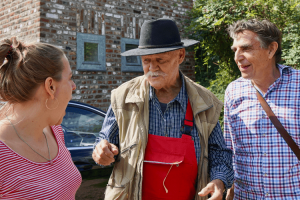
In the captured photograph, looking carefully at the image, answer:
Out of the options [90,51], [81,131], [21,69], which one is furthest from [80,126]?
[90,51]

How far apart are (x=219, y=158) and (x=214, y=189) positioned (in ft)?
1.00

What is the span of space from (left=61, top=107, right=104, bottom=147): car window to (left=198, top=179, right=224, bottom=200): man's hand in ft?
7.25

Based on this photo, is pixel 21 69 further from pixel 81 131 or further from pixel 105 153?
pixel 81 131

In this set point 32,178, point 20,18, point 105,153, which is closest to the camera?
point 32,178

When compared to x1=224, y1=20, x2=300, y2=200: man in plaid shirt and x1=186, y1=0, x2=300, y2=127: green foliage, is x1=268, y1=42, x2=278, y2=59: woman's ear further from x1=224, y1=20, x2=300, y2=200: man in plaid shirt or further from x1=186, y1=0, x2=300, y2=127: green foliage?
x1=186, y1=0, x2=300, y2=127: green foliage

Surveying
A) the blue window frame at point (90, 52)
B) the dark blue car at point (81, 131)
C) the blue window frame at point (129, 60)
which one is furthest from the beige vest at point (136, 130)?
the blue window frame at point (129, 60)

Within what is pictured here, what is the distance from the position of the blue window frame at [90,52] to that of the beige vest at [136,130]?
4711mm

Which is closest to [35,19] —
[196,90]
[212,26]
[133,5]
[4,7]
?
[4,7]

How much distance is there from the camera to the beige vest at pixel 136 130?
2.10 metres

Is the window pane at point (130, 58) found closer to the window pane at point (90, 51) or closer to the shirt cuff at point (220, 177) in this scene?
the window pane at point (90, 51)

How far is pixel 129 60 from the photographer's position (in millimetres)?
7746

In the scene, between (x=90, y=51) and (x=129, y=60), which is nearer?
(x=90, y=51)

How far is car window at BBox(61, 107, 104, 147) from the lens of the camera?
3.88 metres

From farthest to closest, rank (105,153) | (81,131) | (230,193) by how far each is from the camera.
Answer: (81,131)
(230,193)
(105,153)
